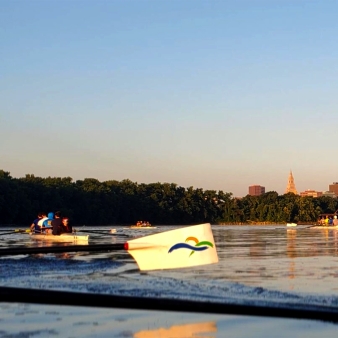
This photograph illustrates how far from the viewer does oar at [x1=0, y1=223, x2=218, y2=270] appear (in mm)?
9977

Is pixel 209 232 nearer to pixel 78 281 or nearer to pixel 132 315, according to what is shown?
pixel 132 315

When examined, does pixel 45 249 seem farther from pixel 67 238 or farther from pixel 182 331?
pixel 67 238

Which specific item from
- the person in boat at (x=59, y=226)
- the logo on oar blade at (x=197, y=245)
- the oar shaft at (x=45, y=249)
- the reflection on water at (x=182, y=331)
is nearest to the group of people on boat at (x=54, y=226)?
the person in boat at (x=59, y=226)

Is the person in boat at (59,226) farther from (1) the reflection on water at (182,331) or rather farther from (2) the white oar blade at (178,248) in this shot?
(1) the reflection on water at (182,331)

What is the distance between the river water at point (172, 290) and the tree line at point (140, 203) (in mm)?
82040

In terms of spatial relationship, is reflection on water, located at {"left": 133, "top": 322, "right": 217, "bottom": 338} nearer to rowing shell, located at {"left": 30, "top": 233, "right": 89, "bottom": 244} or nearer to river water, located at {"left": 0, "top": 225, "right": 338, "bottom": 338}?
river water, located at {"left": 0, "top": 225, "right": 338, "bottom": 338}

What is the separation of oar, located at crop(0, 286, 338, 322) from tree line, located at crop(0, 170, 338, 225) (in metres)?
91.0

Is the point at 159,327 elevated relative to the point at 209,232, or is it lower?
lower

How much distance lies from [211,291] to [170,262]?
69.6 inches

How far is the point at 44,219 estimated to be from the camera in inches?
1337

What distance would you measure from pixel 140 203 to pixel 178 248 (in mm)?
121429

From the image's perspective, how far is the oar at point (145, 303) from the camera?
700 centimetres

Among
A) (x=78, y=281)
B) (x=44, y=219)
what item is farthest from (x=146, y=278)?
(x=44, y=219)

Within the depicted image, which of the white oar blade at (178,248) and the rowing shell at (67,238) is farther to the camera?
the rowing shell at (67,238)
